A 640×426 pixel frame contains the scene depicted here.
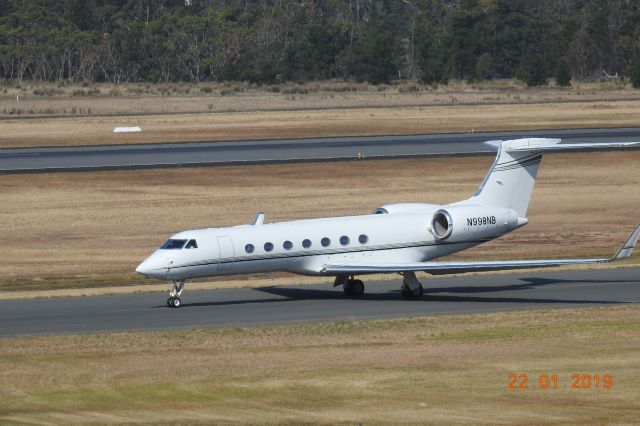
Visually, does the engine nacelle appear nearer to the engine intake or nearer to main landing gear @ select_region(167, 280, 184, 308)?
the engine intake

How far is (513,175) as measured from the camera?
36.0 m

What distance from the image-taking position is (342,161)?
66312 mm

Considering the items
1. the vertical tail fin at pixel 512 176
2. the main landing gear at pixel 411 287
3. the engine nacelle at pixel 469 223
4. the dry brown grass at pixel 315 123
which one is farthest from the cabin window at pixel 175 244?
the dry brown grass at pixel 315 123

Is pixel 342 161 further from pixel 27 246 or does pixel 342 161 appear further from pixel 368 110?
pixel 368 110

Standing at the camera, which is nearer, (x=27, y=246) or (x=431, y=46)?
(x=27, y=246)

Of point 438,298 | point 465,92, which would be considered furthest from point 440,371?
point 465,92

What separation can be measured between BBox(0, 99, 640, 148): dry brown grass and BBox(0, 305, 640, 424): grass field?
53264mm

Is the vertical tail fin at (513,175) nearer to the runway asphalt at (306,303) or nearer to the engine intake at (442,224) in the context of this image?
the engine intake at (442,224)

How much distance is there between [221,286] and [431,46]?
425 ft

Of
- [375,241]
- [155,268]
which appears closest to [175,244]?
[155,268]

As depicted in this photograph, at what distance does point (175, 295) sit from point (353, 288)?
5282 millimetres

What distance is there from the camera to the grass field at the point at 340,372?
20562 millimetres
